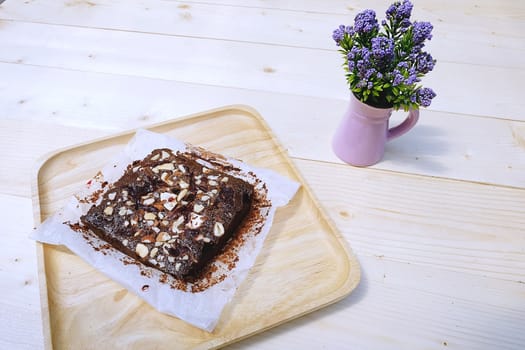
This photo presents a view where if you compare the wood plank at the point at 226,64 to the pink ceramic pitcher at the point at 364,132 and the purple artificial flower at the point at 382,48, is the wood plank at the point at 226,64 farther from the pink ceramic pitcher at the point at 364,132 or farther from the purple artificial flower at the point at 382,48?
the purple artificial flower at the point at 382,48

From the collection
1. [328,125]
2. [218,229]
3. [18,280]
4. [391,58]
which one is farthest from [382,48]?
[18,280]

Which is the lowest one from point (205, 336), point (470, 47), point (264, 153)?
point (205, 336)

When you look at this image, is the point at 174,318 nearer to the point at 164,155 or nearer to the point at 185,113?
the point at 164,155

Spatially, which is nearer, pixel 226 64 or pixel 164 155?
pixel 164 155

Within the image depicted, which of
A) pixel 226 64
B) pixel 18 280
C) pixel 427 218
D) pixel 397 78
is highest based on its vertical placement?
pixel 397 78

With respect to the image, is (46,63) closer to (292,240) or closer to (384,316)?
(292,240)

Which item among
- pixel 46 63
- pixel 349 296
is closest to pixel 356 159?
pixel 349 296

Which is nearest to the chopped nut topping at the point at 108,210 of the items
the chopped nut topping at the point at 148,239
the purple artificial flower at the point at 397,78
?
the chopped nut topping at the point at 148,239

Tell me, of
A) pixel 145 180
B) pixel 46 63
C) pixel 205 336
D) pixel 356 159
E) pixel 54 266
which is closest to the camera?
pixel 205 336
